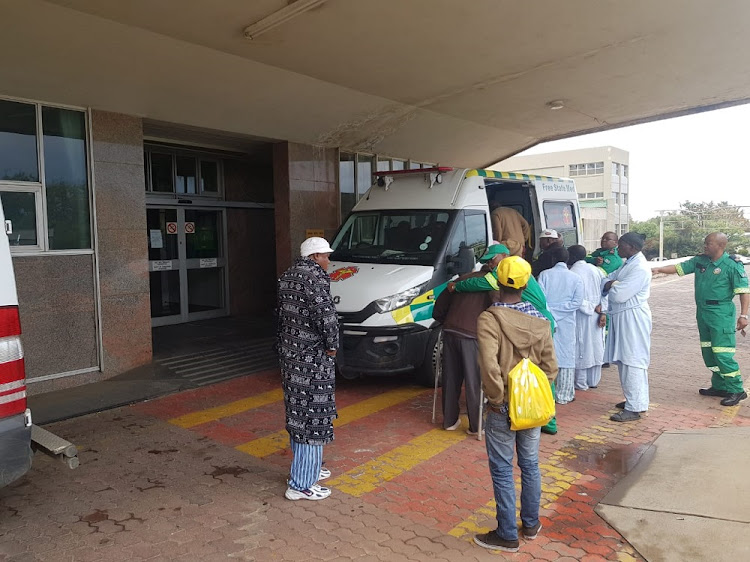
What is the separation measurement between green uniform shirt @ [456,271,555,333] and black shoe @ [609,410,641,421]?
4.91 feet

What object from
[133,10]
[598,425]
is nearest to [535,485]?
[598,425]

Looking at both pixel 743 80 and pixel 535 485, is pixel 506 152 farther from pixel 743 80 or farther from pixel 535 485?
pixel 535 485

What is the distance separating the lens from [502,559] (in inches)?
134

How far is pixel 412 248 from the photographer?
7109mm

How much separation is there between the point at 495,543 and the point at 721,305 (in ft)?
14.5

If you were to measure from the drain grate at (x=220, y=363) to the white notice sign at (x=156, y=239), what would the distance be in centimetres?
304

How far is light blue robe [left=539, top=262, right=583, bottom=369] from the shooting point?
6293mm

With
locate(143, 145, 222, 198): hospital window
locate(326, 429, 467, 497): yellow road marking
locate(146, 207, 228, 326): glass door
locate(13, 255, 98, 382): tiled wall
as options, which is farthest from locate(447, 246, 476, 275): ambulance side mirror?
locate(146, 207, 228, 326): glass door

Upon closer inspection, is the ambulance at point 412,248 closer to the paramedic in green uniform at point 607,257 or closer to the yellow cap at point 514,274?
the paramedic in green uniform at point 607,257

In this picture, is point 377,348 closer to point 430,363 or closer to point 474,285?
point 430,363

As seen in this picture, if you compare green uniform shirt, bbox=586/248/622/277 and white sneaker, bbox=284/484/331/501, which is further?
green uniform shirt, bbox=586/248/622/277

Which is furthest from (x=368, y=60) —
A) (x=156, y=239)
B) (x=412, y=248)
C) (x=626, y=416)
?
(x=156, y=239)

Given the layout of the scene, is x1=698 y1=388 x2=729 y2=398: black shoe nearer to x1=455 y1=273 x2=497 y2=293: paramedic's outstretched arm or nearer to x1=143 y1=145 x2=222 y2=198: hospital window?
x1=455 y1=273 x2=497 y2=293: paramedic's outstretched arm

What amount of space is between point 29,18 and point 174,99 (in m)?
2.15
